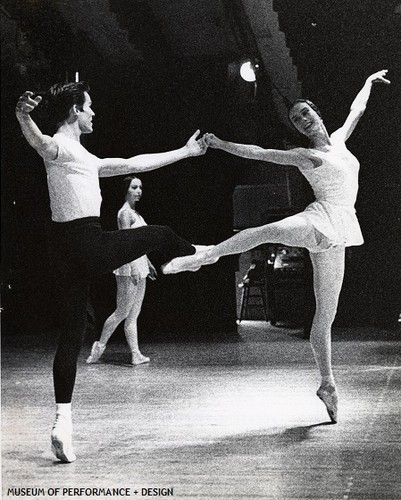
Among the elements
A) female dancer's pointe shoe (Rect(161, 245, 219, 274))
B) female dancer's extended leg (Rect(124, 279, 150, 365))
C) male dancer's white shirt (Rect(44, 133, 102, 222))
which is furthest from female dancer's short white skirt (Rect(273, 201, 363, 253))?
female dancer's extended leg (Rect(124, 279, 150, 365))

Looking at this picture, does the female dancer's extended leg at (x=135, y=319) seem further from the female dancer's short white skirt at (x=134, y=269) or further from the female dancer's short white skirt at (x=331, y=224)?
the female dancer's short white skirt at (x=331, y=224)

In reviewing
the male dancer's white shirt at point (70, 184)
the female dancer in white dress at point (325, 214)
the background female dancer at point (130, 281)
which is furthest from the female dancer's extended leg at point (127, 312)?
the male dancer's white shirt at point (70, 184)

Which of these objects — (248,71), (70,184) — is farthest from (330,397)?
(248,71)

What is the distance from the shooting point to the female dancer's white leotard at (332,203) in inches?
124

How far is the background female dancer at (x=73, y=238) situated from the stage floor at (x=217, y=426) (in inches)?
12.1

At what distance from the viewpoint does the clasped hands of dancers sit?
2.73m

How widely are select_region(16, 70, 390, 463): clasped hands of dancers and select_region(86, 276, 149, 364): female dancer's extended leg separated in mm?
2054

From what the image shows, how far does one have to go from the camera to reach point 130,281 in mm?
5117

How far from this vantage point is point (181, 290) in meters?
6.76

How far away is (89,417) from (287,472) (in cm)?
131

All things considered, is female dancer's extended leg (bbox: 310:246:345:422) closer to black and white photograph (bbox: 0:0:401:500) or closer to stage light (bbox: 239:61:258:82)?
black and white photograph (bbox: 0:0:401:500)

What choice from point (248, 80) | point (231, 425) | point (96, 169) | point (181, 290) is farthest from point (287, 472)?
point (181, 290)

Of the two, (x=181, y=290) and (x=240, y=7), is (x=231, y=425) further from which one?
(x=181, y=290)

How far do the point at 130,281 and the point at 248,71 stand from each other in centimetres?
175
